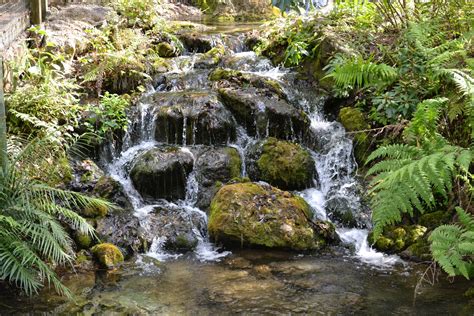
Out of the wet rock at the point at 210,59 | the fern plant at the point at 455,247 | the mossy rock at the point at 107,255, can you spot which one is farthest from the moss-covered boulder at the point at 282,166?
the wet rock at the point at 210,59

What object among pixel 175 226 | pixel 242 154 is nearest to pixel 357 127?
pixel 242 154

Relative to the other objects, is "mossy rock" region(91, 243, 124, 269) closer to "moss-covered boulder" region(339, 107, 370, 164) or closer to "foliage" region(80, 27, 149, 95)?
"foliage" region(80, 27, 149, 95)

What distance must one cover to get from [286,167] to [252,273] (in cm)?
236

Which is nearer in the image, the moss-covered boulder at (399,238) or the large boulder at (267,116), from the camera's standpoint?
the moss-covered boulder at (399,238)

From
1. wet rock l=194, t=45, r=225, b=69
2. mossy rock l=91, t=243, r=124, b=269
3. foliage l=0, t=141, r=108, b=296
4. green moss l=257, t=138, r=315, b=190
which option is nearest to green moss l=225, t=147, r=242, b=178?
green moss l=257, t=138, r=315, b=190

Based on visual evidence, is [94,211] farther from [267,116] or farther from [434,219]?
[434,219]

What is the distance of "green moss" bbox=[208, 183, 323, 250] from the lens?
6520 millimetres

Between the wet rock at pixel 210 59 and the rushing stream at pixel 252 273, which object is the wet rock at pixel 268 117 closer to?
the rushing stream at pixel 252 273

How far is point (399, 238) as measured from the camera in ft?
21.2

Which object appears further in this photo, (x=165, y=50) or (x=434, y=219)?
(x=165, y=50)

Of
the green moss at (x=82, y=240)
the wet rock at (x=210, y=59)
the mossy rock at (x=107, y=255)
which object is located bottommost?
the mossy rock at (x=107, y=255)

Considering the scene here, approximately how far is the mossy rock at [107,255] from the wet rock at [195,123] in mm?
2663

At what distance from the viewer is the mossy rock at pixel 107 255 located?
603 cm

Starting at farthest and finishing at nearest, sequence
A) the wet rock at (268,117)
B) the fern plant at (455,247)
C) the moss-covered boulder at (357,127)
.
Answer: the wet rock at (268,117) < the moss-covered boulder at (357,127) < the fern plant at (455,247)
